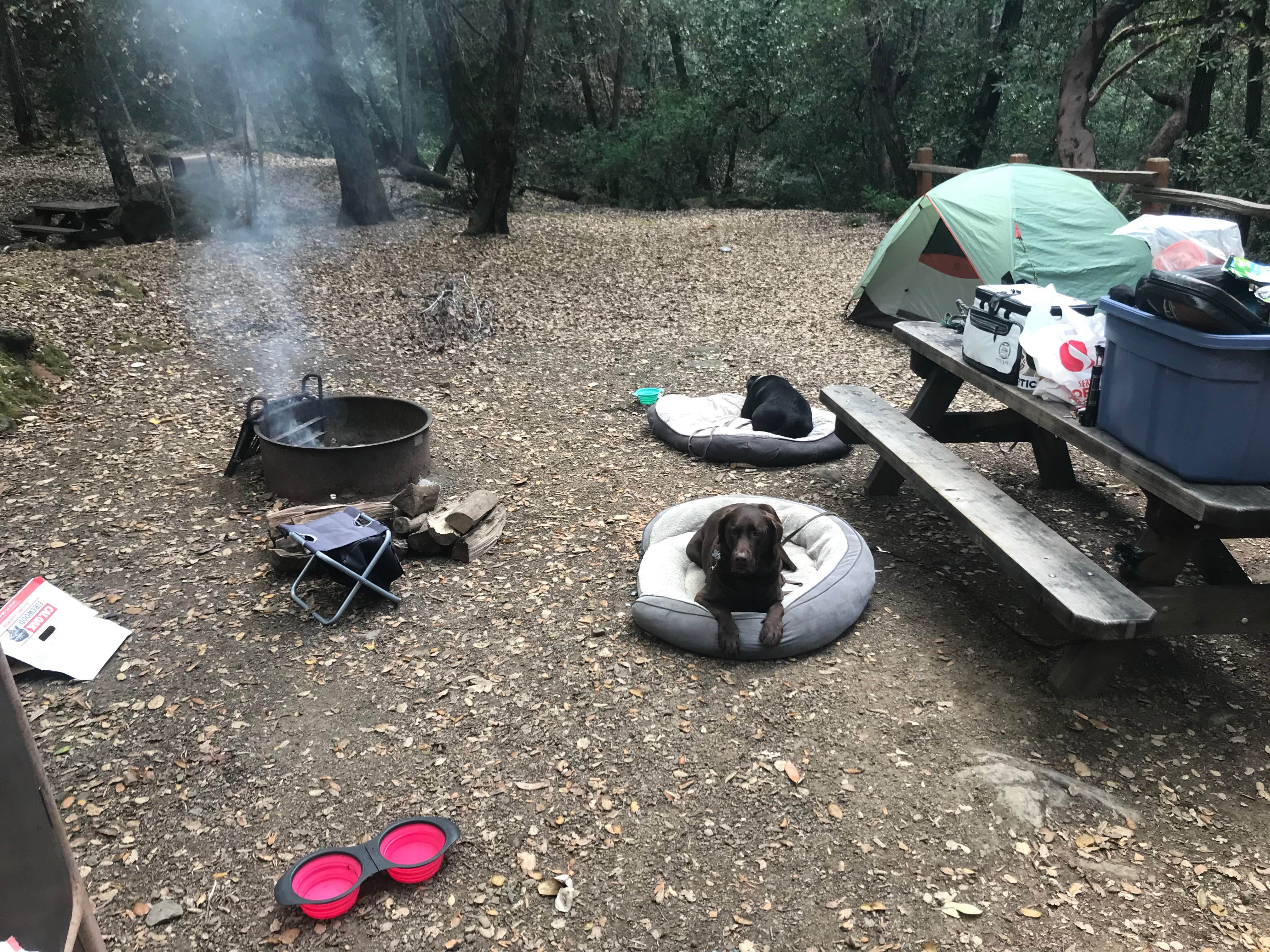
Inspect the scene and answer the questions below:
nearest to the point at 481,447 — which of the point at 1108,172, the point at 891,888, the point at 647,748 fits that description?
the point at 647,748

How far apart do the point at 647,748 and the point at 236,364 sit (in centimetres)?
533

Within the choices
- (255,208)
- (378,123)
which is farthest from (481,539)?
(378,123)

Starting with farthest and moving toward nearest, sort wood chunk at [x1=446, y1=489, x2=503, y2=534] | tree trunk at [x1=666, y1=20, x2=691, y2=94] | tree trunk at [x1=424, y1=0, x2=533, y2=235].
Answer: tree trunk at [x1=666, y1=20, x2=691, y2=94]
tree trunk at [x1=424, y1=0, x2=533, y2=235]
wood chunk at [x1=446, y1=489, x2=503, y2=534]

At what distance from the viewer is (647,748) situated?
310cm

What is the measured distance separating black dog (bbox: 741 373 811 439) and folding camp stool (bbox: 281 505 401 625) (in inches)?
98.2

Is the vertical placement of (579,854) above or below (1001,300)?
below

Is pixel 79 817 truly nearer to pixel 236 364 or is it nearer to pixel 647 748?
pixel 647 748

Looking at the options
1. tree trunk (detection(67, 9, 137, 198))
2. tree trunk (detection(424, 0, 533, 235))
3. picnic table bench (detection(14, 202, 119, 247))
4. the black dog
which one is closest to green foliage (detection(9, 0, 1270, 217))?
tree trunk (detection(67, 9, 137, 198))

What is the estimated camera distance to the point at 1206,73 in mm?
11422

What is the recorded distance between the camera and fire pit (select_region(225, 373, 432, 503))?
4.62 m

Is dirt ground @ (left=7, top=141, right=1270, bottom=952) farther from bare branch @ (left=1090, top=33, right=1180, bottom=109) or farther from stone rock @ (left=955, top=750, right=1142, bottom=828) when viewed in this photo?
bare branch @ (left=1090, top=33, right=1180, bottom=109)

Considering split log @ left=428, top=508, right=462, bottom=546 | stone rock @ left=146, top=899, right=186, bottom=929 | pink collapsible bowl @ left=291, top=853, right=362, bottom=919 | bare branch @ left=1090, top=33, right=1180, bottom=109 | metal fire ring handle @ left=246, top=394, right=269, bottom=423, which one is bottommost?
stone rock @ left=146, top=899, right=186, bottom=929

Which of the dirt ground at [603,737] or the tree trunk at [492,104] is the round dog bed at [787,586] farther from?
the tree trunk at [492,104]

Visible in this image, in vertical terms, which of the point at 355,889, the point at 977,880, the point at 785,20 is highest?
the point at 785,20
